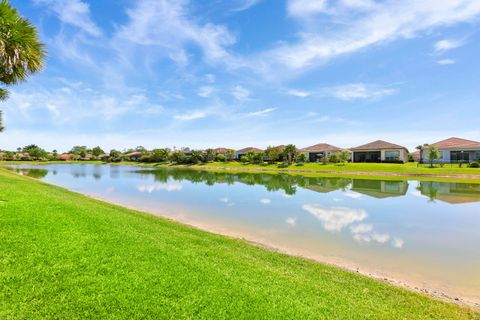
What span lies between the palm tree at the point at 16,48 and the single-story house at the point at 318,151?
66205mm

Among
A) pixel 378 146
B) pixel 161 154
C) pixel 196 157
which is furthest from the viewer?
pixel 161 154

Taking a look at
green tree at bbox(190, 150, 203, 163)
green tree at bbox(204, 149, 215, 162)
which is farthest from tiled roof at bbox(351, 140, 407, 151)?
green tree at bbox(190, 150, 203, 163)

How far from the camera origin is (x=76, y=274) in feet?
16.0

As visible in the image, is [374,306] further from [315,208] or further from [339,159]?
[339,159]

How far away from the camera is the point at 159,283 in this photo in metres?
4.91

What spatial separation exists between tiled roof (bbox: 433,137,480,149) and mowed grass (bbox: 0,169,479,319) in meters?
57.0

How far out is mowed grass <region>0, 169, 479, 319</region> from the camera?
417 cm

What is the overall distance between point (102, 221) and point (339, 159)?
53159 millimetres

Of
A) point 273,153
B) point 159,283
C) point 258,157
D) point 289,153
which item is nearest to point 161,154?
point 258,157

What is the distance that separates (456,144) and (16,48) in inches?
2536

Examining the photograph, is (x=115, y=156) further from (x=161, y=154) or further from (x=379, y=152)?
A: (x=379, y=152)

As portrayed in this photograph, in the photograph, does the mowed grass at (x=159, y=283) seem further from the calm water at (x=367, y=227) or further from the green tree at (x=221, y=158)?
the green tree at (x=221, y=158)

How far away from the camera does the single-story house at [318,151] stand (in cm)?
6950

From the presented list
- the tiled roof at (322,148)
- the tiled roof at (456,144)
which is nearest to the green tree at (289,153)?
the tiled roof at (322,148)
